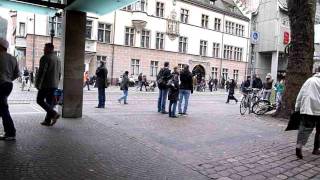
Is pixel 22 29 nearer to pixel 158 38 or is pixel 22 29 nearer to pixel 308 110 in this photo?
pixel 158 38

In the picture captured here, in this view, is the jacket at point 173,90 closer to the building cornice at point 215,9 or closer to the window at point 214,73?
the building cornice at point 215,9

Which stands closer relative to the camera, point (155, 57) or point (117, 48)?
point (117, 48)

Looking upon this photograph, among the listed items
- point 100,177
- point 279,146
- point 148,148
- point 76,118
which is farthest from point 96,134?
point 279,146

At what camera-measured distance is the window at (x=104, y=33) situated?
45.0 meters

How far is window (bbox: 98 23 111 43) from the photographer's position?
45.0 meters

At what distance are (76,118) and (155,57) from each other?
38.9 metres

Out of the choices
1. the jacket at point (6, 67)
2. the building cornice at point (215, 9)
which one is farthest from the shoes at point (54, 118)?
the building cornice at point (215, 9)

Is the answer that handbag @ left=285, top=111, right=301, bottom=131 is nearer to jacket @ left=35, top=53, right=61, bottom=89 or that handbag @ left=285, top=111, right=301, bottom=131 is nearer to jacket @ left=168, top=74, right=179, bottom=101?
jacket @ left=35, top=53, right=61, bottom=89

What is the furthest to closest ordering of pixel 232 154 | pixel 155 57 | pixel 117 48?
pixel 155 57
pixel 117 48
pixel 232 154

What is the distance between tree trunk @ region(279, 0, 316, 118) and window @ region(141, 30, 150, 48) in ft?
113

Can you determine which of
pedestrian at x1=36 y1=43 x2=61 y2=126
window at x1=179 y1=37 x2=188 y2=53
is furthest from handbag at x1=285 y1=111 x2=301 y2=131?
window at x1=179 y1=37 x2=188 y2=53

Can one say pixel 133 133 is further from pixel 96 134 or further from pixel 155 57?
pixel 155 57

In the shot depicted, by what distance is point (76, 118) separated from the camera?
1162 cm

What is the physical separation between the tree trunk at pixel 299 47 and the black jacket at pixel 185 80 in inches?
144
